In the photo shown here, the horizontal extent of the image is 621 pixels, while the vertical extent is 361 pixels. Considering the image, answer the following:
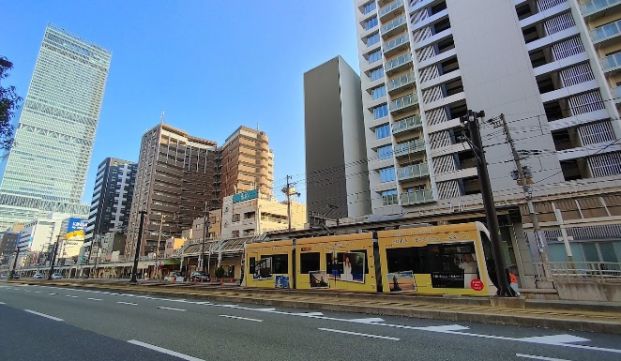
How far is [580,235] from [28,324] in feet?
98.2

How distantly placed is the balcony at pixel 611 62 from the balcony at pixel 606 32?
5.51ft

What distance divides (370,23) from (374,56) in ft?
20.5

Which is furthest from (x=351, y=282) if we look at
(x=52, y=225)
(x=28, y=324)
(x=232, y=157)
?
(x=52, y=225)

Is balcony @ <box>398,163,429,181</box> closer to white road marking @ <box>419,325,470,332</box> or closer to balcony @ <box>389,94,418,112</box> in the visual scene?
balcony @ <box>389,94,418,112</box>

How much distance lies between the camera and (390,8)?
1742 inches

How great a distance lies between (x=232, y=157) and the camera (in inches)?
3831

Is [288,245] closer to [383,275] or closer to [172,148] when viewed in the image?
[383,275]

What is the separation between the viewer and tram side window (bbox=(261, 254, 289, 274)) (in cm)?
1995

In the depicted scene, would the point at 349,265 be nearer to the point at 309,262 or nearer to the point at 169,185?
the point at 309,262

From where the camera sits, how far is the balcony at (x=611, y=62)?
26.3m

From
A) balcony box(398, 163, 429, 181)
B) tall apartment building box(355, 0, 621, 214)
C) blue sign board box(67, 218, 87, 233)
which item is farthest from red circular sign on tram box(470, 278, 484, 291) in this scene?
blue sign board box(67, 218, 87, 233)

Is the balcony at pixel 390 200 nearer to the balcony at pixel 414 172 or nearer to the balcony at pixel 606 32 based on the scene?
the balcony at pixel 414 172

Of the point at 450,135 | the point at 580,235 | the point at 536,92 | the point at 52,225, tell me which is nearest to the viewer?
the point at 580,235

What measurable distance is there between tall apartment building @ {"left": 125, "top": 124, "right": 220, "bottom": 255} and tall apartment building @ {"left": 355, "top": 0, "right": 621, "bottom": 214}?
74067mm
